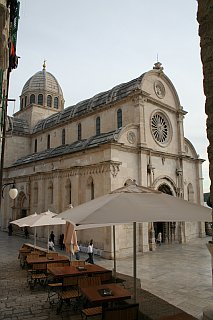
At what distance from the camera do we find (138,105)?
74.5 ft

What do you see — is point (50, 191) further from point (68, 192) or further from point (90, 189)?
point (90, 189)

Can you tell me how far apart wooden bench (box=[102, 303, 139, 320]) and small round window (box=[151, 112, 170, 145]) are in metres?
20.4

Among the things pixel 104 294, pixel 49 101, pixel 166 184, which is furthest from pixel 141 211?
pixel 49 101

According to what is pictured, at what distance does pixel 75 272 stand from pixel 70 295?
3.19ft

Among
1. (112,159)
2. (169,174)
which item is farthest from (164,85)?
(112,159)

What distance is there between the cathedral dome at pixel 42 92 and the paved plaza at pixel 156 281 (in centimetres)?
2464

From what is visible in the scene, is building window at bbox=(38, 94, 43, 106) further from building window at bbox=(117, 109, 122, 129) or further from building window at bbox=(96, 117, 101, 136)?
building window at bbox=(117, 109, 122, 129)

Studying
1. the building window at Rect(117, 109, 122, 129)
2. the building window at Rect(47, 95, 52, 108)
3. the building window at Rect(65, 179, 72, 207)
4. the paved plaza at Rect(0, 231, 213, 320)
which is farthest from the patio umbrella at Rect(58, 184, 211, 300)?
the building window at Rect(47, 95, 52, 108)

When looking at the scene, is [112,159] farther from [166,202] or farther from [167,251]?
[166,202]

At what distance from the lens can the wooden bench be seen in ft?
15.8

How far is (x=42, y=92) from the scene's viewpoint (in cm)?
4019

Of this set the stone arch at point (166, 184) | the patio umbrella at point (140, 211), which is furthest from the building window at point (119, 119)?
the patio umbrella at point (140, 211)

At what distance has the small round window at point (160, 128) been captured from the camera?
2497 cm

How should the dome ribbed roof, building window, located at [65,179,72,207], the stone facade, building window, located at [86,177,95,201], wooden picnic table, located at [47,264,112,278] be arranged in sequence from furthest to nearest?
1. the dome ribbed roof
2. building window, located at [65,179,72,207]
3. building window, located at [86,177,95,201]
4. wooden picnic table, located at [47,264,112,278]
5. the stone facade
